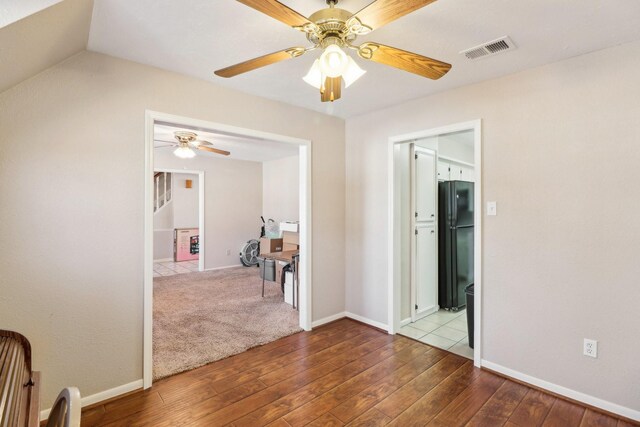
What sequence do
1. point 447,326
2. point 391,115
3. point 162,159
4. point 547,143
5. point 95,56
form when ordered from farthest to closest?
Answer: point 162,159 < point 447,326 < point 391,115 < point 547,143 < point 95,56

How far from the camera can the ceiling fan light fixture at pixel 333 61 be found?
1.51m

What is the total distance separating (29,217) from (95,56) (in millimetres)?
1180

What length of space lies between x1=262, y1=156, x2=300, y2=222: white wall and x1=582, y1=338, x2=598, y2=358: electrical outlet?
16.6 ft

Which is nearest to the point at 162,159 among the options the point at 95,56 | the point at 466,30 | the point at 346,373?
the point at 95,56

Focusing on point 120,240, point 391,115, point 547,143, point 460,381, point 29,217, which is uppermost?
point 391,115

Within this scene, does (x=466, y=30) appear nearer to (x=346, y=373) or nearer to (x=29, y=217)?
(x=346, y=373)

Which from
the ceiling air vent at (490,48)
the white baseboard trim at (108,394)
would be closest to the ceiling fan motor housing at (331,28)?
the ceiling air vent at (490,48)

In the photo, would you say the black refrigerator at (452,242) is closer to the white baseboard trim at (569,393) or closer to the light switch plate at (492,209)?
the light switch plate at (492,209)

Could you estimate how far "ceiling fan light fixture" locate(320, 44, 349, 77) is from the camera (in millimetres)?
1510

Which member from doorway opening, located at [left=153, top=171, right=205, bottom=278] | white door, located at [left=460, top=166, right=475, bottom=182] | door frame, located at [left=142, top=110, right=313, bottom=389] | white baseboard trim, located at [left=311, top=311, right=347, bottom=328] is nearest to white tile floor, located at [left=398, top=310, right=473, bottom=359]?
white baseboard trim, located at [left=311, top=311, right=347, bottom=328]

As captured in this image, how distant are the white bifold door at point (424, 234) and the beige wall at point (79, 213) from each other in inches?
103

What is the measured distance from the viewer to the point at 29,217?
1.95 meters

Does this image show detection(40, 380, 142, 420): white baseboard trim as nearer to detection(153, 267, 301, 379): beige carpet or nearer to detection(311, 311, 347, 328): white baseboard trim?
detection(153, 267, 301, 379): beige carpet

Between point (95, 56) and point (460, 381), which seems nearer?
point (95, 56)
